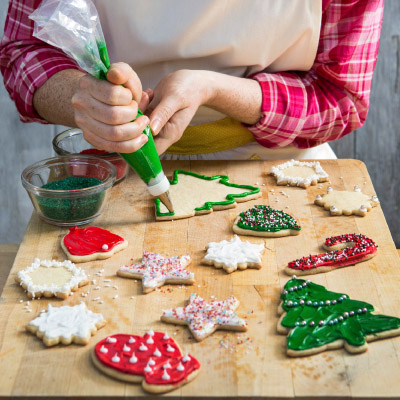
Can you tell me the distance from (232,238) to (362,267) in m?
0.27

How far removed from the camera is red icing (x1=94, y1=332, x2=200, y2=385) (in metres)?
0.92

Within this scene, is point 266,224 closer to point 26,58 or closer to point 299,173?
point 299,173

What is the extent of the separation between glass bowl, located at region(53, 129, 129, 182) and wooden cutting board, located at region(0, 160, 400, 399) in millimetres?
54

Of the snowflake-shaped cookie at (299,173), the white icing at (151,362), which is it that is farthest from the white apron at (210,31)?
the white icing at (151,362)

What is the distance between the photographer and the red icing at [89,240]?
1.24 metres

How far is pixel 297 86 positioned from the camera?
1645 mm

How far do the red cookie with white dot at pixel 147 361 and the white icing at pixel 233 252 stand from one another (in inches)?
9.5

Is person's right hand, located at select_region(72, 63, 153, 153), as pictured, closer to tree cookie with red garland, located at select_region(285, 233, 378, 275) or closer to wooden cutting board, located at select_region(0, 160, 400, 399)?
wooden cutting board, located at select_region(0, 160, 400, 399)

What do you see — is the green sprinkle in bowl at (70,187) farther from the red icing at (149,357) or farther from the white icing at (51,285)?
the red icing at (149,357)

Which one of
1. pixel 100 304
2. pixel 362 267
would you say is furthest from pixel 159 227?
pixel 362 267

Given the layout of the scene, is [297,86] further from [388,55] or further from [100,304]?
[388,55]

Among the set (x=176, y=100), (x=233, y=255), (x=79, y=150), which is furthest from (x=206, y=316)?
(x=79, y=150)

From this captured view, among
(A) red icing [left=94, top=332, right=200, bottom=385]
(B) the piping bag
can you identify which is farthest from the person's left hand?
(A) red icing [left=94, top=332, right=200, bottom=385]

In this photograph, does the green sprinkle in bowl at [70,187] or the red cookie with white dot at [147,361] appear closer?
the red cookie with white dot at [147,361]
